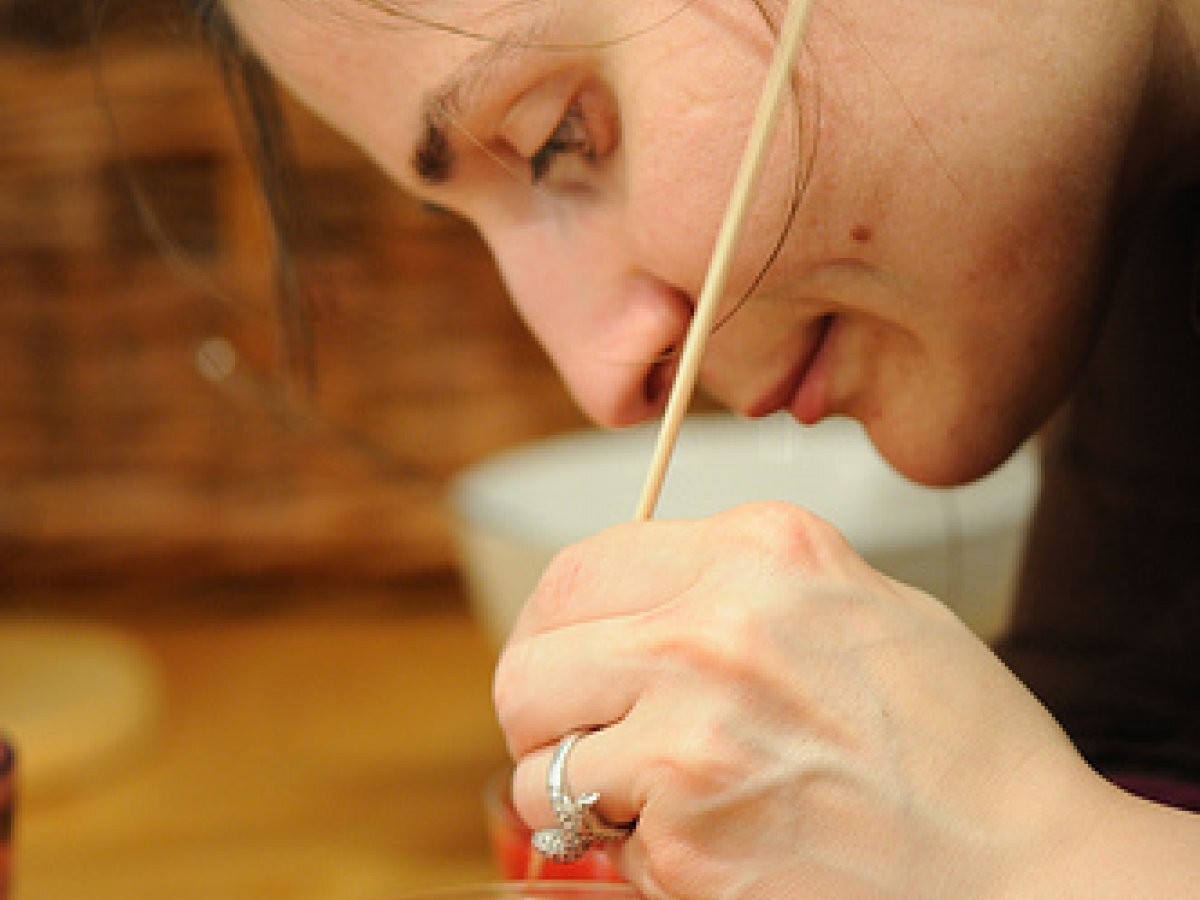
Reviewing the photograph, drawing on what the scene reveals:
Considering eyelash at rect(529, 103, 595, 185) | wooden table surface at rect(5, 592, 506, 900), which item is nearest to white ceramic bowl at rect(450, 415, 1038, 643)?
wooden table surface at rect(5, 592, 506, 900)

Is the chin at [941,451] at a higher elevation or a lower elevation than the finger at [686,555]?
lower

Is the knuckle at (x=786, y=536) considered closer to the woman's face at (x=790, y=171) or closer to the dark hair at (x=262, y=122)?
the woman's face at (x=790, y=171)

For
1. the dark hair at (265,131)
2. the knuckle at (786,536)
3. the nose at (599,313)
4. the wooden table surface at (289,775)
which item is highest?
the dark hair at (265,131)

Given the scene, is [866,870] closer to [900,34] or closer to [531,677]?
[531,677]

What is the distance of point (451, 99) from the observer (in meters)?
0.51

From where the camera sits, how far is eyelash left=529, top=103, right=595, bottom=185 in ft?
1.69

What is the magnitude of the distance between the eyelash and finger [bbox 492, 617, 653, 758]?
18cm

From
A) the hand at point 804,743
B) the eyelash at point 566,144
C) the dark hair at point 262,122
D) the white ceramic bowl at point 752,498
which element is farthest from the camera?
the white ceramic bowl at point 752,498

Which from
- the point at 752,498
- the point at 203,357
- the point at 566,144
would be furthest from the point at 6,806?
the point at 203,357

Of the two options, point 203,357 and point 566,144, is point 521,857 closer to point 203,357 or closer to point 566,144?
point 566,144

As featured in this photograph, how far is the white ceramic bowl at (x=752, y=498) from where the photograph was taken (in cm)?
81

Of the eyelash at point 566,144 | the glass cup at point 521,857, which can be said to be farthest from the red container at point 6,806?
the eyelash at point 566,144

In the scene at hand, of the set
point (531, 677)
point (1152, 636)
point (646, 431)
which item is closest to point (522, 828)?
point (531, 677)

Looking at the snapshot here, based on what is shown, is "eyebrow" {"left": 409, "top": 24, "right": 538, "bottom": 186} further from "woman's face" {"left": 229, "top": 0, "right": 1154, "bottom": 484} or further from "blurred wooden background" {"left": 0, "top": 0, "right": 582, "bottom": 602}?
Result: "blurred wooden background" {"left": 0, "top": 0, "right": 582, "bottom": 602}
